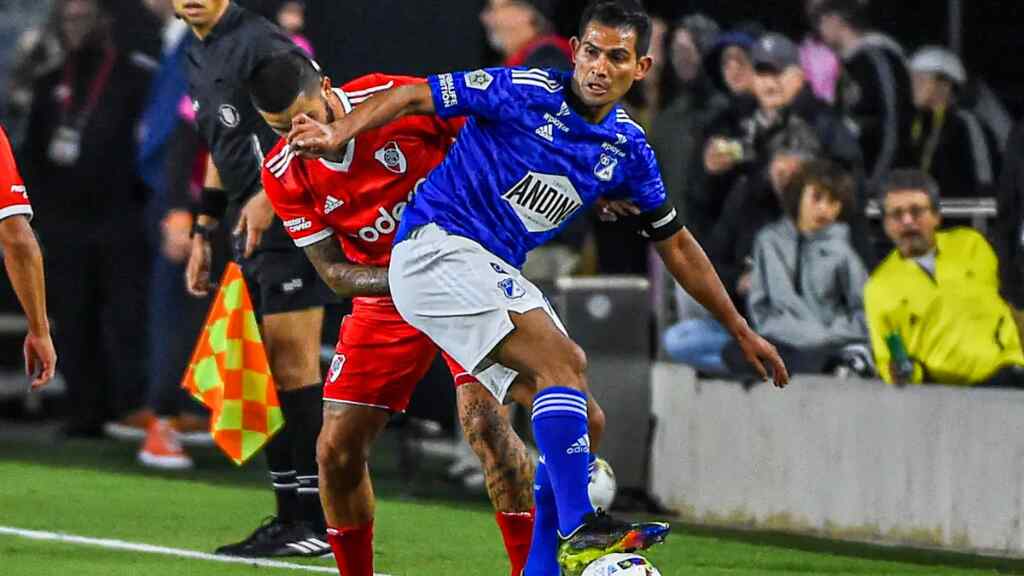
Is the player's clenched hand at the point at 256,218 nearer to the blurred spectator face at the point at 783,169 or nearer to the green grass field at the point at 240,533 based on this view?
the green grass field at the point at 240,533

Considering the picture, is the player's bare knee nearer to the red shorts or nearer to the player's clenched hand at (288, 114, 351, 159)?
the red shorts

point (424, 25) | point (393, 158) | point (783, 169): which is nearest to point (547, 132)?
point (393, 158)

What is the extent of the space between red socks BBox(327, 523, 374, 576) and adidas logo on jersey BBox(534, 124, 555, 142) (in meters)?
1.47

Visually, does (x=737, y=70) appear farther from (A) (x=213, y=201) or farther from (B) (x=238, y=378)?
(B) (x=238, y=378)

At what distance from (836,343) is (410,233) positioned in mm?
3896

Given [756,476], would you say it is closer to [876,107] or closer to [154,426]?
[876,107]

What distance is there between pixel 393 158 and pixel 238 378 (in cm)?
220

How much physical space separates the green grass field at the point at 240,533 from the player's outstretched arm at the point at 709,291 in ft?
5.11

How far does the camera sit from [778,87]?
11.1m

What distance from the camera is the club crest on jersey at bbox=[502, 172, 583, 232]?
22.2 feet

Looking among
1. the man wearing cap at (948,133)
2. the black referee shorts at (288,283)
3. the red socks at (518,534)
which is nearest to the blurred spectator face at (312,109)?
the red socks at (518,534)

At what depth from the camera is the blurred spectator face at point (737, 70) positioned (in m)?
11.6

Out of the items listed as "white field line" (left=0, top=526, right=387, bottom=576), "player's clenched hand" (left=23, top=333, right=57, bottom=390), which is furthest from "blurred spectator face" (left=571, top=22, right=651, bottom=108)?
"white field line" (left=0, top=526, right=387, bottom=576)

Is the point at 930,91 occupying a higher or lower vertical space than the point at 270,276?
higher
